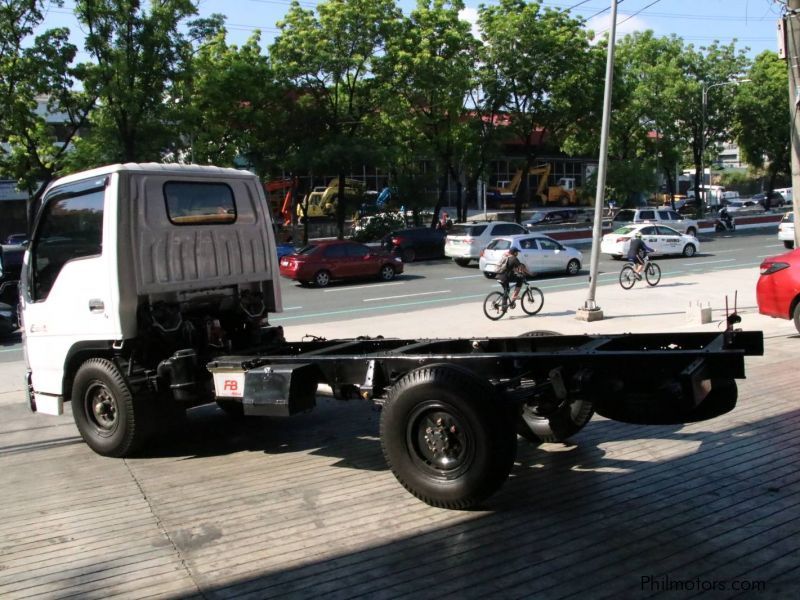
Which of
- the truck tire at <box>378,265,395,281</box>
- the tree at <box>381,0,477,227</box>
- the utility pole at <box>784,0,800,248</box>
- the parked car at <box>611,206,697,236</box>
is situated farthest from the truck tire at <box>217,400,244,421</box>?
the parked car at <box>611,206,697,236</box>

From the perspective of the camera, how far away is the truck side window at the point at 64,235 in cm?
668

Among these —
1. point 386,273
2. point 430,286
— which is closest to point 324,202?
point 386,273

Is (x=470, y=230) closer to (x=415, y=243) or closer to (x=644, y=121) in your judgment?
(x=415, y=243)

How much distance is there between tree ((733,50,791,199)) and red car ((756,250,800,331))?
4603 cm

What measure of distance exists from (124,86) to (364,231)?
15235 mm

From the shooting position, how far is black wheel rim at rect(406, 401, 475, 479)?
5.05 m

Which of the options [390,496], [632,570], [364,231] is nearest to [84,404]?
[390,496]

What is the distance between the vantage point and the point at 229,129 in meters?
34.4

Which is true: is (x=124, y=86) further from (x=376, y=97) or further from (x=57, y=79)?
(x=376, y=97)

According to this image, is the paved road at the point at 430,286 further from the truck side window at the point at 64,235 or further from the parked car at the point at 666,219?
the truck side window at the point at 64,235

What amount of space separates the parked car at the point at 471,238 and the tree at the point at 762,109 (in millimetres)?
29390

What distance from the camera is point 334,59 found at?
1342 inches

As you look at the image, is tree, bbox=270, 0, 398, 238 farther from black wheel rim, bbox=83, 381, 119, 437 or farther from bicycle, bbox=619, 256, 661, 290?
black wheel rim, bbox=83, 381, 119, 437

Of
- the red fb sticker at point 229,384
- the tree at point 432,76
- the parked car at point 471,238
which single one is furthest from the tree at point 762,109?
the red fb sticker at point 229,384
